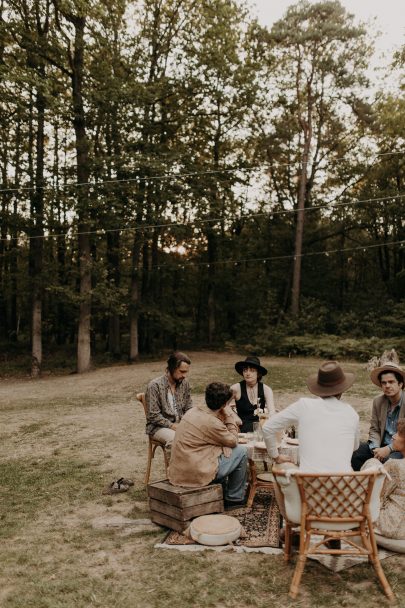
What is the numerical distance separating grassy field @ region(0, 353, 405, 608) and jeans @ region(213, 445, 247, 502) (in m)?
0.83

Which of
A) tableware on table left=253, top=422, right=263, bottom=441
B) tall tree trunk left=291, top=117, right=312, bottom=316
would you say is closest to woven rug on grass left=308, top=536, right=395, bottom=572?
tableware on table left=253, top=422, right=263, bottom=441

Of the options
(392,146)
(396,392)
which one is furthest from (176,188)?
(396,392)

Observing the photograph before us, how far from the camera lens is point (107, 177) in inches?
728

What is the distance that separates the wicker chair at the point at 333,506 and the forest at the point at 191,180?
12.5 m

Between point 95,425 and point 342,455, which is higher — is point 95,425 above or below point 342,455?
below

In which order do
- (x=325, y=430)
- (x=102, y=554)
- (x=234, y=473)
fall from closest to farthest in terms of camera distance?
→ 1. (x=325, y=430)
2. (x=102, y=554)
3. (x=234, y=473)

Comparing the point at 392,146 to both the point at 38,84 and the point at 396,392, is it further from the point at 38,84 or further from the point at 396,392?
the point at 396,392

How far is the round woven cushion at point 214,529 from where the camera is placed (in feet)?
13.9

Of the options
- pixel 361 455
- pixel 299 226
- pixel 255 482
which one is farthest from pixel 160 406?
pixel 299 226

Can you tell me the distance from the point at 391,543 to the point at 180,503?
71.2 inches

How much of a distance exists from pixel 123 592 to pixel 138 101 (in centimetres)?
1756

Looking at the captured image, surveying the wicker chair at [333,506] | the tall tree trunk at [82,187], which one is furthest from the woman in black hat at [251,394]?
the tall tree trunk at [82,187]

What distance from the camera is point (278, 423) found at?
3895 millimetres

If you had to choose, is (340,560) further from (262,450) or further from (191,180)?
(191,180)
